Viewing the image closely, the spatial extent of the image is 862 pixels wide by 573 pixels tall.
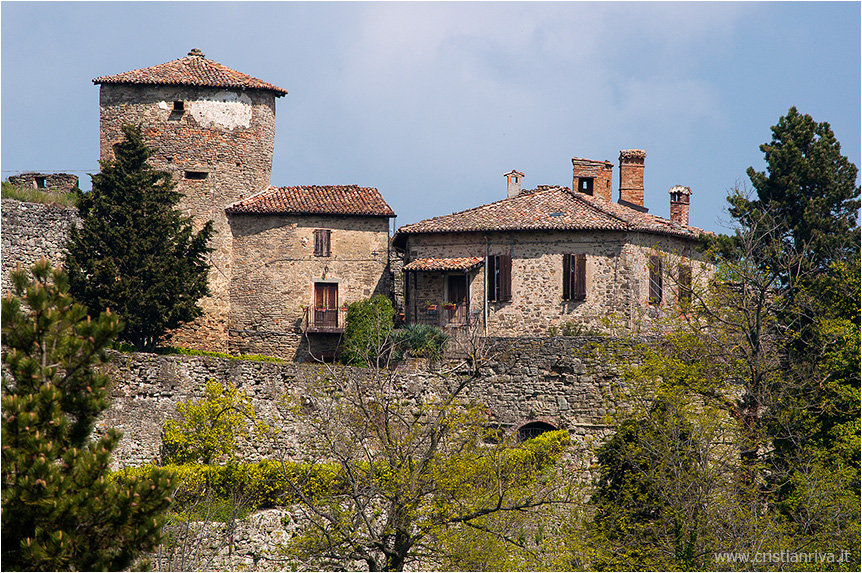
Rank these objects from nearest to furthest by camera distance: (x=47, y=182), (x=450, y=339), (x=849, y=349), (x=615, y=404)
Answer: (x=849, y=349), (x=615, y=404), (x=450, y=339), (x=47, y=182)

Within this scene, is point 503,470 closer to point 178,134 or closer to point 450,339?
point 450,339

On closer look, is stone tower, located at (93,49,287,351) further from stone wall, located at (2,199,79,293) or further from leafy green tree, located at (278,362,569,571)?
leafy green tree, located at (278,362,569,571)

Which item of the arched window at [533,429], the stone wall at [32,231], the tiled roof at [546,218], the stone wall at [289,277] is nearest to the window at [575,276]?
the tiled roof at [546,218]

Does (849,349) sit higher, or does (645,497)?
(849,349)

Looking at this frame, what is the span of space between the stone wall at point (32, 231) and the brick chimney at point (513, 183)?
14579 mm

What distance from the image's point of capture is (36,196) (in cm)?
3659

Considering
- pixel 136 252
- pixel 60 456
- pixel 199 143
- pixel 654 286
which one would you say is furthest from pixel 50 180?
pixel 60 456

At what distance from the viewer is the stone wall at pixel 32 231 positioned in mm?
35219

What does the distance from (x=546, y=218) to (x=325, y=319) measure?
758cm

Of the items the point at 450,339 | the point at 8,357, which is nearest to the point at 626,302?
the point at 450,339

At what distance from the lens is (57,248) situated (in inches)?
1390

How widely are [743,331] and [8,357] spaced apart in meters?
16.6

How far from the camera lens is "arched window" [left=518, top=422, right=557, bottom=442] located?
2992cm

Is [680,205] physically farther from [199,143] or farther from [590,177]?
[199,143]
